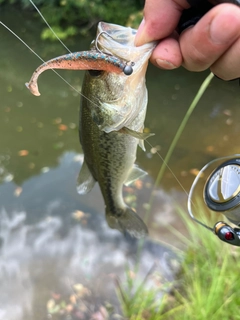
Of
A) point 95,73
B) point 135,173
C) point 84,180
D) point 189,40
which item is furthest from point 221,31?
point 84,180

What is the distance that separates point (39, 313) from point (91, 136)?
1.91 m

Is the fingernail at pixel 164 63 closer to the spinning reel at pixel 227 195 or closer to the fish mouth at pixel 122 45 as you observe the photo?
the fish mouth at pixel 122 45

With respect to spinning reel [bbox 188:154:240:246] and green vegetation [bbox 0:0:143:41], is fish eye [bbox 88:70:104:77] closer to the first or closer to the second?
spinning reel [bbox 188:154:240:246]

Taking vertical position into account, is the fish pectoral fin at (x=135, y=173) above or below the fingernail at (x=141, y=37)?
below

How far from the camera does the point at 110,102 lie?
54.3 inches

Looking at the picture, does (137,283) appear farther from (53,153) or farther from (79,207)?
(53,153)

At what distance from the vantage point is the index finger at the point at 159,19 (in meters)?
1.17

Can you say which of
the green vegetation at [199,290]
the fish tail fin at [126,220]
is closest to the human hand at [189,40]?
the fish tail fin at [126,220]

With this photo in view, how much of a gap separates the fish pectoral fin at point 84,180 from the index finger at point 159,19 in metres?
0.84

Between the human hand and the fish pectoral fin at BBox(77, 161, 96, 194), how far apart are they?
811mm

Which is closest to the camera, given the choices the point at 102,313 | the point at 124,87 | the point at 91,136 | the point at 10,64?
the point at 124,87

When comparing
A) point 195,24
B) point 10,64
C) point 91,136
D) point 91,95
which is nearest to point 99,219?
point 91,136

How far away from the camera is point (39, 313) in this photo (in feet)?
9.07

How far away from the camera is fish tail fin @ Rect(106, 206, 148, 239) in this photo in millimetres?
2182
